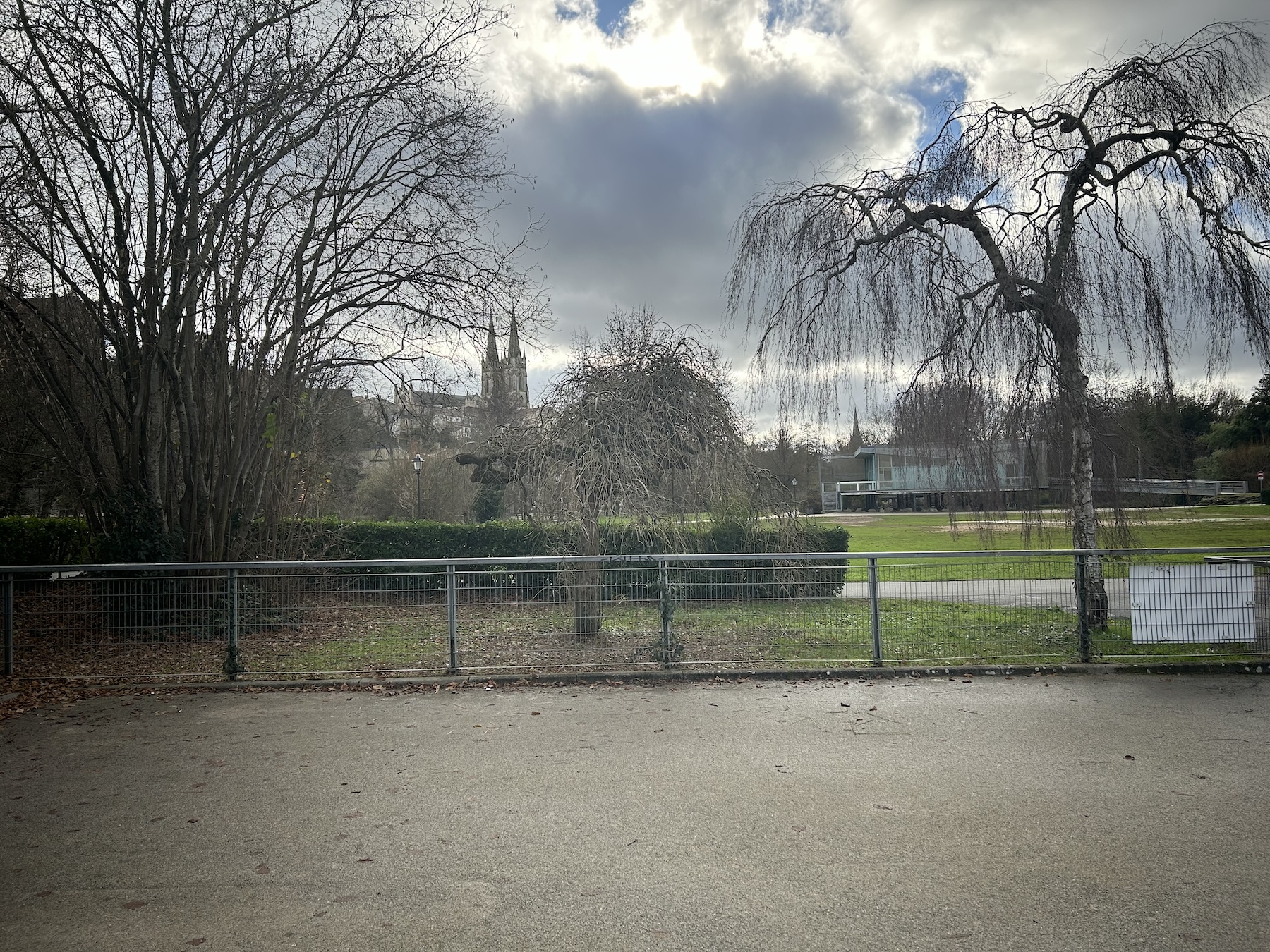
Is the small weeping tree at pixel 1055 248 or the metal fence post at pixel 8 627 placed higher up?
the small weeping tree at pixel 1055 248

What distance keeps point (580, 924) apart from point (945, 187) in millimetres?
8795

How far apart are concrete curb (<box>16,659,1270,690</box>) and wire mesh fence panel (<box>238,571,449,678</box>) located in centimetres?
26

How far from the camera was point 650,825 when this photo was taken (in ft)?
14.0

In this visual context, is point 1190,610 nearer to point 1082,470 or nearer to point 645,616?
point 1082,470

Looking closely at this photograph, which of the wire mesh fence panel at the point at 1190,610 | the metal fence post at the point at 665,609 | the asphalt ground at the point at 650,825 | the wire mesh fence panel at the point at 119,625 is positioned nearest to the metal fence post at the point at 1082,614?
the wire mesh fence panel at the point at 1190,610

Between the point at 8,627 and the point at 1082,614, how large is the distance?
10.1 m

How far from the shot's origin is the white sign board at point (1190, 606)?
811cm

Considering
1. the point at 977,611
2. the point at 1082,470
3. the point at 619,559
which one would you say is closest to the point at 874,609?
the point at 977,611

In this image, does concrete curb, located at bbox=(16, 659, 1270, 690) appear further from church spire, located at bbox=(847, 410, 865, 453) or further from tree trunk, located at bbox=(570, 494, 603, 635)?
church spire, located at bbox=(847, 410, 865, 453)

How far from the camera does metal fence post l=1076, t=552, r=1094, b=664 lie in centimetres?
803

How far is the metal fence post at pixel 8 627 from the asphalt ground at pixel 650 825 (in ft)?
5.66

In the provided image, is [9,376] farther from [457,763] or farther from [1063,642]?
[1063,642]

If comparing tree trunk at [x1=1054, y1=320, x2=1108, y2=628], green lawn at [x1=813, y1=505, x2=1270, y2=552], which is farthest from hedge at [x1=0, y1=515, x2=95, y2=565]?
tree trunk at [x1=1054, y1=320, x2=1108, y2=628]

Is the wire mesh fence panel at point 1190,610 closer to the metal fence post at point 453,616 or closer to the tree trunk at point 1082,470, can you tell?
the tree trunk at point 1082,470
